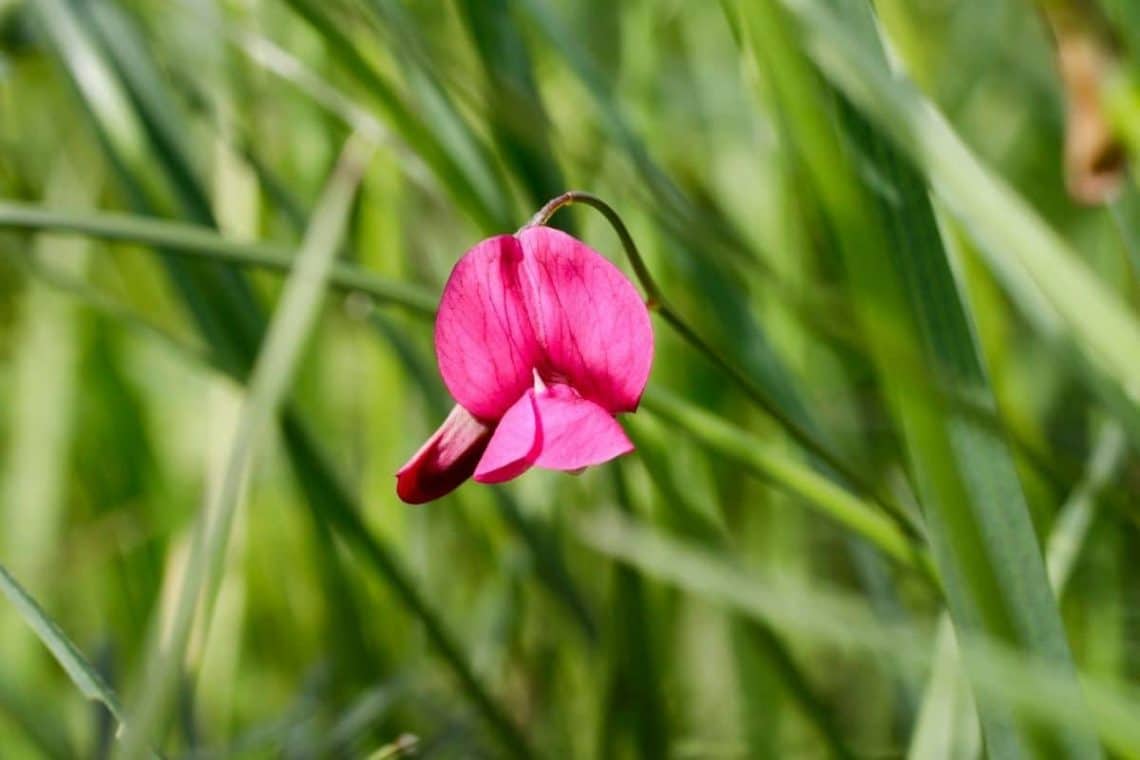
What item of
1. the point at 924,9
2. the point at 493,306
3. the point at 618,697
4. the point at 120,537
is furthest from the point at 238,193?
the point at 924,9

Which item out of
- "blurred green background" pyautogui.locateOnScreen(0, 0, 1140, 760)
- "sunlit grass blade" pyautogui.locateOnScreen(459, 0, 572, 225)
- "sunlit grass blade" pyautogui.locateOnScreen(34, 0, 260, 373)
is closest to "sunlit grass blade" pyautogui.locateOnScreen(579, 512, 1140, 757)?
"blurred green background" pyautogui.locateOnScreen(0, 0, 1140, 760)

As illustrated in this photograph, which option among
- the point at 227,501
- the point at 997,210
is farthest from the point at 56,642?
the point at 997,210

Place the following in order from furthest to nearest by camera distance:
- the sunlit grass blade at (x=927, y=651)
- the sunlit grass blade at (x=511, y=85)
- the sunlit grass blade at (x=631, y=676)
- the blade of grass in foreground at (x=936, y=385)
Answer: the sunlit grass blade at (x=631, y=676)
the sunlit grass blade at (x=511, y=85)
the blade of grass in foreground at (x=936, y=385)
the sunlit grass blade at (x=927, y=651)

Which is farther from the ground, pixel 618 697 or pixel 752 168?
pixel 752 168

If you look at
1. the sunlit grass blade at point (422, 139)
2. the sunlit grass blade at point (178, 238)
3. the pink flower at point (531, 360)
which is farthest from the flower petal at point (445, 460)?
the sunlit grass blade at point (422, 139)

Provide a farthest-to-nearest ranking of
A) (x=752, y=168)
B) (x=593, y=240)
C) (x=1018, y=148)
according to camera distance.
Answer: (x=1018, y=148) < (x=752, y=168) < (x=593, y=240)

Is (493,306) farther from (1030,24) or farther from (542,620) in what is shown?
(1030,24)

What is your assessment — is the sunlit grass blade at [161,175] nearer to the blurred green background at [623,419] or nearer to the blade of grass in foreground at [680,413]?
the blurred green background at [623,419]

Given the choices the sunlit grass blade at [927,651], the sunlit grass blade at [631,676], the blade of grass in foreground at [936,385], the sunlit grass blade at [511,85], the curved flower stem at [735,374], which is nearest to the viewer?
the sunlit grass blade at [927,651]
